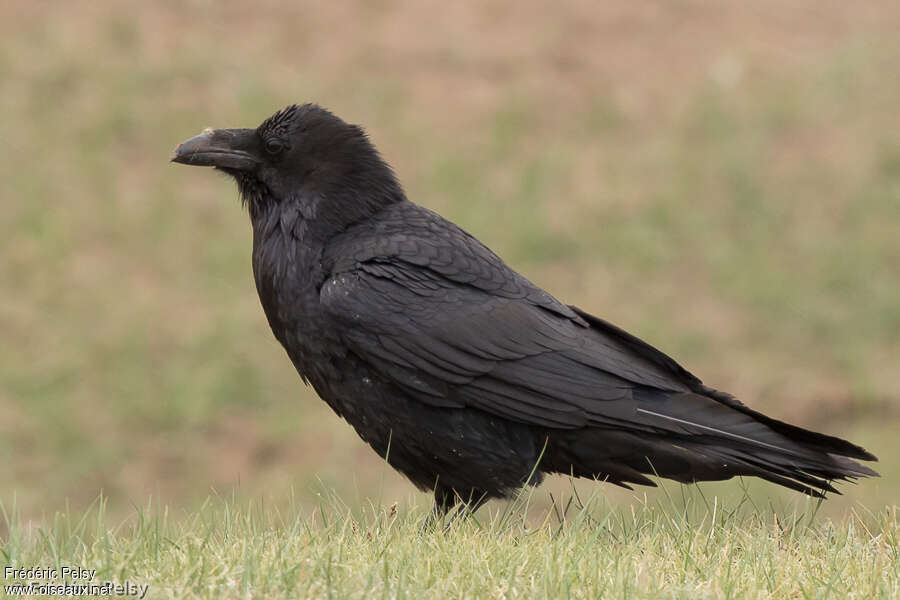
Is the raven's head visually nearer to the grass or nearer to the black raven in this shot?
the black raven

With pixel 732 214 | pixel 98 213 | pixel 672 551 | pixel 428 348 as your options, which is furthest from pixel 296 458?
pixel 672 551

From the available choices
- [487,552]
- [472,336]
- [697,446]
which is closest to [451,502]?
[472,336]

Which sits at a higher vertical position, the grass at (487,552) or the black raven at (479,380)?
the black raven at (479,380)

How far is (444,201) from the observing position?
13.8 metres

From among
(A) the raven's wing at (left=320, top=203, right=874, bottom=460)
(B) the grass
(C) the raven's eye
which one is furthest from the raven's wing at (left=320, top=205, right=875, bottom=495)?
(C) the raven's eye

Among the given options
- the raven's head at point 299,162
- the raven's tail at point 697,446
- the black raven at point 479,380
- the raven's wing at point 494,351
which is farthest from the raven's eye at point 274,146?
the raven's tail at point 697,446

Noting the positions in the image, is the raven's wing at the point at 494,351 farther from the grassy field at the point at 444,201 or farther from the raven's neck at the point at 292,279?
the grassy field at the point at 444,201

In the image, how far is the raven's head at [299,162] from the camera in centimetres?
553

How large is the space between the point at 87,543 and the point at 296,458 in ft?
23.1

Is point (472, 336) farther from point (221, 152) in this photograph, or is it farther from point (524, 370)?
A: point (221, 152)

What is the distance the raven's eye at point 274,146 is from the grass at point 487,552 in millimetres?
1667

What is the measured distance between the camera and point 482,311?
5.20m

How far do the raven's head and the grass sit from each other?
146 cm

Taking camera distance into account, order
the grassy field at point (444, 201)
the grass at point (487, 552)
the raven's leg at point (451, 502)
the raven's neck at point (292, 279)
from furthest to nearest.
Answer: the grassy field at point (444, 201), the raven's neck at point (292, 279), the raven's leg at point (451, 502), the grass at point (487, 552)
